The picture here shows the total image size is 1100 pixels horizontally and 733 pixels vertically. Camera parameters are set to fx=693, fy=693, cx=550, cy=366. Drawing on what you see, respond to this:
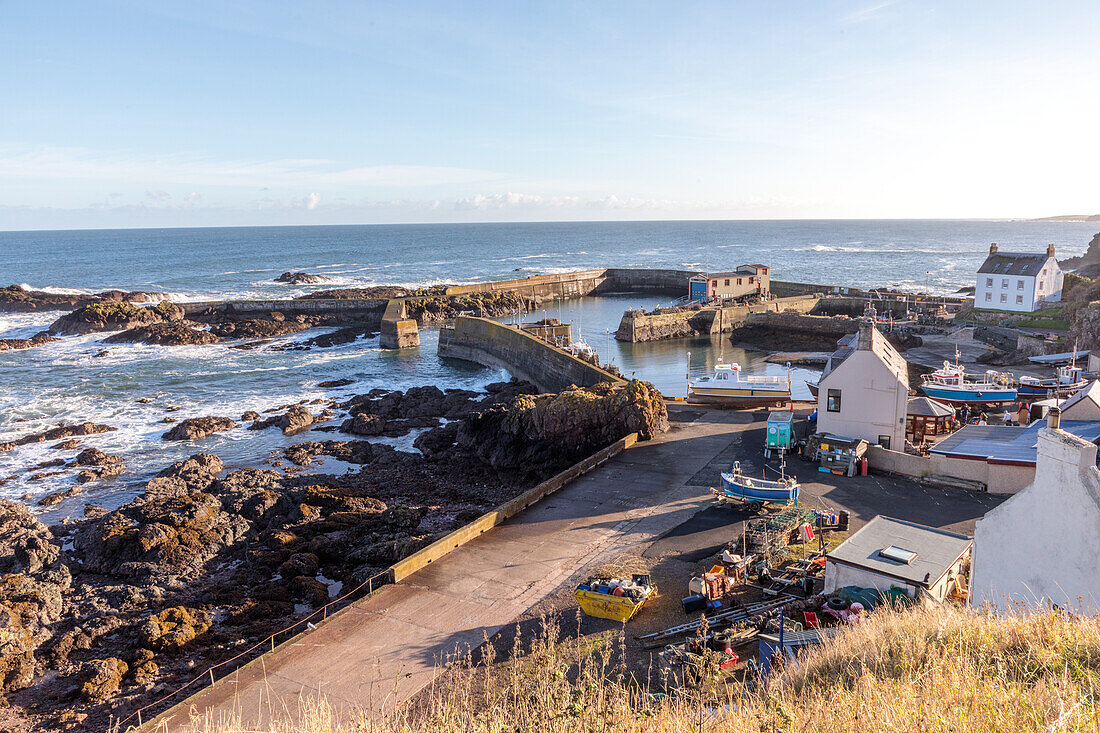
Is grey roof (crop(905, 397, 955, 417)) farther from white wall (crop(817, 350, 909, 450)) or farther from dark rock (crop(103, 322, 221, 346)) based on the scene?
dark rock (crop(103, 322, 221, 346))

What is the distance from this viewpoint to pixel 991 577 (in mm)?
11391

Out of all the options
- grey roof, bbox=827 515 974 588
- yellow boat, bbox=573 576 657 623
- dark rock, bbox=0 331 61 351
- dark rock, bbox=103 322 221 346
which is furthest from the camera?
dark rock, bbox=103 322 221 346

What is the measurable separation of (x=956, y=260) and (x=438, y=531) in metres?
142

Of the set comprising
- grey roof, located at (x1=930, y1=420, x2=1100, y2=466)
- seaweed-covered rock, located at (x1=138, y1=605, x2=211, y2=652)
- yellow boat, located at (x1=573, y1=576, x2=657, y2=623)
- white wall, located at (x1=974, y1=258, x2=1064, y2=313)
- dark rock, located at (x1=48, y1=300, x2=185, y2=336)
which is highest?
white wall, located at (x1=974, y1=258, x2=1064, y2=313)

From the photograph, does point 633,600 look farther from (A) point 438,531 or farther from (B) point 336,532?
(B) point 336,532

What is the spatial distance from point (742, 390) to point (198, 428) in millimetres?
24178

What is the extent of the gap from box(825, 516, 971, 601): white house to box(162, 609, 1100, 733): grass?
368 cm

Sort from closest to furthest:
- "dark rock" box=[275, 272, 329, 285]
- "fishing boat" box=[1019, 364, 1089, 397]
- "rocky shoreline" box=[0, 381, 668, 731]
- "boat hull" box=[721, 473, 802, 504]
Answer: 1. "rocky shoreline" box=[0, 381, 668, 731]
2. "boat hull" box=[721, 473, 802, 504]
3. "fishing boat" box=[1019, 364, 1089, 397]
4. "dark rock" box=[275, 272, 329, 285]

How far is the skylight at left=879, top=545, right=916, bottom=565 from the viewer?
1235 centimetres

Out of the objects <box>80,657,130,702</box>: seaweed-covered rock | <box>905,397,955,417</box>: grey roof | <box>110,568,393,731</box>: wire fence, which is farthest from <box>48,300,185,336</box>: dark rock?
<box>905,397,955,417</box>: grey roof

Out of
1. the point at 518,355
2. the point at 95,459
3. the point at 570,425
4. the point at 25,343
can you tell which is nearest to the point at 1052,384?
the point at 570,425

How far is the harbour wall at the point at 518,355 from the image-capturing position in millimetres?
34156

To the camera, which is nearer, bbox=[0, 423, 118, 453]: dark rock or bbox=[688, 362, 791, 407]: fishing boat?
bbox=[688, 362, 791, 407]: fishing boat

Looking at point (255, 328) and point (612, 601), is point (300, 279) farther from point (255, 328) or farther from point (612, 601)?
point (612, 601)
